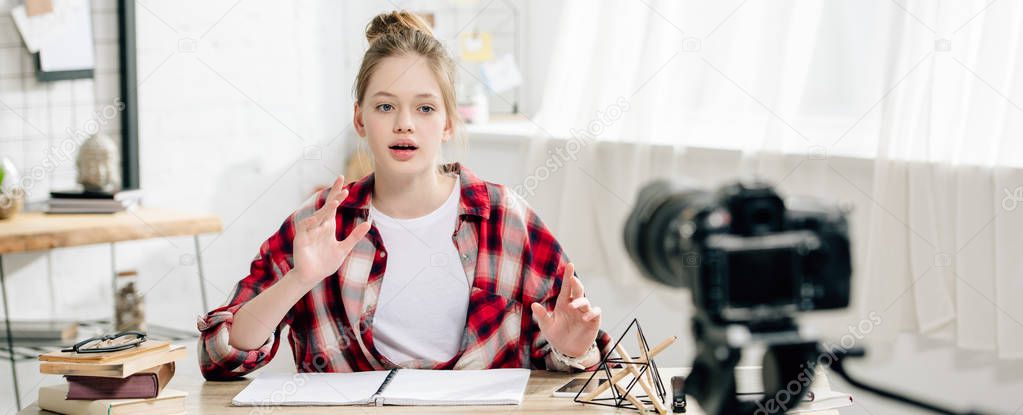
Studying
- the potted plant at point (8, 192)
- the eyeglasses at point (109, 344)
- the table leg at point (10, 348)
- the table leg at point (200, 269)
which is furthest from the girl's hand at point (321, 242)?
the table leg at point (200, 269)

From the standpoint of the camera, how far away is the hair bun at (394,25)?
1.81m

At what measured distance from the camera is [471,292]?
164 centimetres

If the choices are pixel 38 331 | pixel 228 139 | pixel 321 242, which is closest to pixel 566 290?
pixel 321 242

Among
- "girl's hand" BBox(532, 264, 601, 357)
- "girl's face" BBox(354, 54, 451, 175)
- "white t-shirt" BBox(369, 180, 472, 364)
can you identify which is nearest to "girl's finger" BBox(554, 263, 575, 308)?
"girl's hand" BBox(532, 264, 601, 357)

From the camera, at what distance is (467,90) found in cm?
361

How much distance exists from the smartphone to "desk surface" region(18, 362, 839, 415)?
0.01 m

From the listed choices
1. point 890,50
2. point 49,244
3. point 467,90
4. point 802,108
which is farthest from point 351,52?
point 890,50

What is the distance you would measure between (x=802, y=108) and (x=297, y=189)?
2028 mm

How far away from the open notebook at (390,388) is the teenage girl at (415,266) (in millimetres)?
129

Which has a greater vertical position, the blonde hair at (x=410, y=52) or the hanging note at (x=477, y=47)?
the hanging note at (x=477, y=47)

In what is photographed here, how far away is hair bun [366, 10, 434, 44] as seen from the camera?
1.81 metres

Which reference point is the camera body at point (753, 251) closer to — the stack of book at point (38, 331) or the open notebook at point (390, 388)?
the open notebook at point (390, 388)

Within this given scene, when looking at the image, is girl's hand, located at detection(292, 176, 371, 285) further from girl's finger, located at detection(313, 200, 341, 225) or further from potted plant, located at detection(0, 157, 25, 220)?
potted plant, located at detection(0, 157, 25, 220)

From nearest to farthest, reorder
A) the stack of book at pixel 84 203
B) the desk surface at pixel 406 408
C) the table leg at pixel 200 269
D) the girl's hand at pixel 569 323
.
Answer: the desk surface at pixel 406 408 < the girl's hand at pixel 569 323 < the stack of book at pixel 84 203 < the table leg at pixel 200 269
